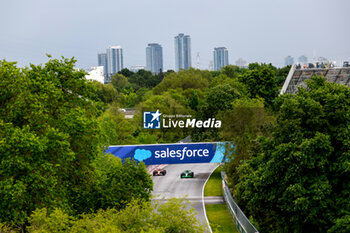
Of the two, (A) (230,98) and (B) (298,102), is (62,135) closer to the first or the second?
(B) (298,102)

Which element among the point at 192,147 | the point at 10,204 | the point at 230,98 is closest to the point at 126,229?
the point at 10,204

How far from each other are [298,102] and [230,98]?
1678 inches

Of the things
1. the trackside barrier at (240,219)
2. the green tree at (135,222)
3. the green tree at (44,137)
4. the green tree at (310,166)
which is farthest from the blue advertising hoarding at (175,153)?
the green tree at (135,222)

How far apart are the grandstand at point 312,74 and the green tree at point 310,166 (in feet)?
166

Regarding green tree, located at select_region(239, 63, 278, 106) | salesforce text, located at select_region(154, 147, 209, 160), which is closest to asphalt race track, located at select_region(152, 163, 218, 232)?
salesforce text, located at select_region(154, 147, 209, 160)

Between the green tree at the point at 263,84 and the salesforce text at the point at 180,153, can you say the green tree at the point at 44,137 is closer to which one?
the salesforce text at the point at 180,153

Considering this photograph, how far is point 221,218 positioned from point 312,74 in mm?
41552

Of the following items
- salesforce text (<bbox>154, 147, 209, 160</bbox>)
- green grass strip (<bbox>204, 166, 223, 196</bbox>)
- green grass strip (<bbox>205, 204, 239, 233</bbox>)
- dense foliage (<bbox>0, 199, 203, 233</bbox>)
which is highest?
dense foliage (<bbox>0, 199, 203, 233</bbox>)

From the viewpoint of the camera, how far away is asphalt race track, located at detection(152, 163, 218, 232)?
5091 centimetres

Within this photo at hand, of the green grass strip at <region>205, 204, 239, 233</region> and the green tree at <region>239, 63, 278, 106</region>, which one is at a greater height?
the green tree at <region>239, 63, 278, 106</region>

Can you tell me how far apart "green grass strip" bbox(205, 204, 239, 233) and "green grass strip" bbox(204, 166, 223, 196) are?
17.7 feet

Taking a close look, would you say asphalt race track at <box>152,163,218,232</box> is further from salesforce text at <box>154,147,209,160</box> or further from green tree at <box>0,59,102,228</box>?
green tree at <box>0,59,102,228</box>

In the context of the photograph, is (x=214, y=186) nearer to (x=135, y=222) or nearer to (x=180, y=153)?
(x=180, y=153)

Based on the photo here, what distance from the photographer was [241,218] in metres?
36.2
